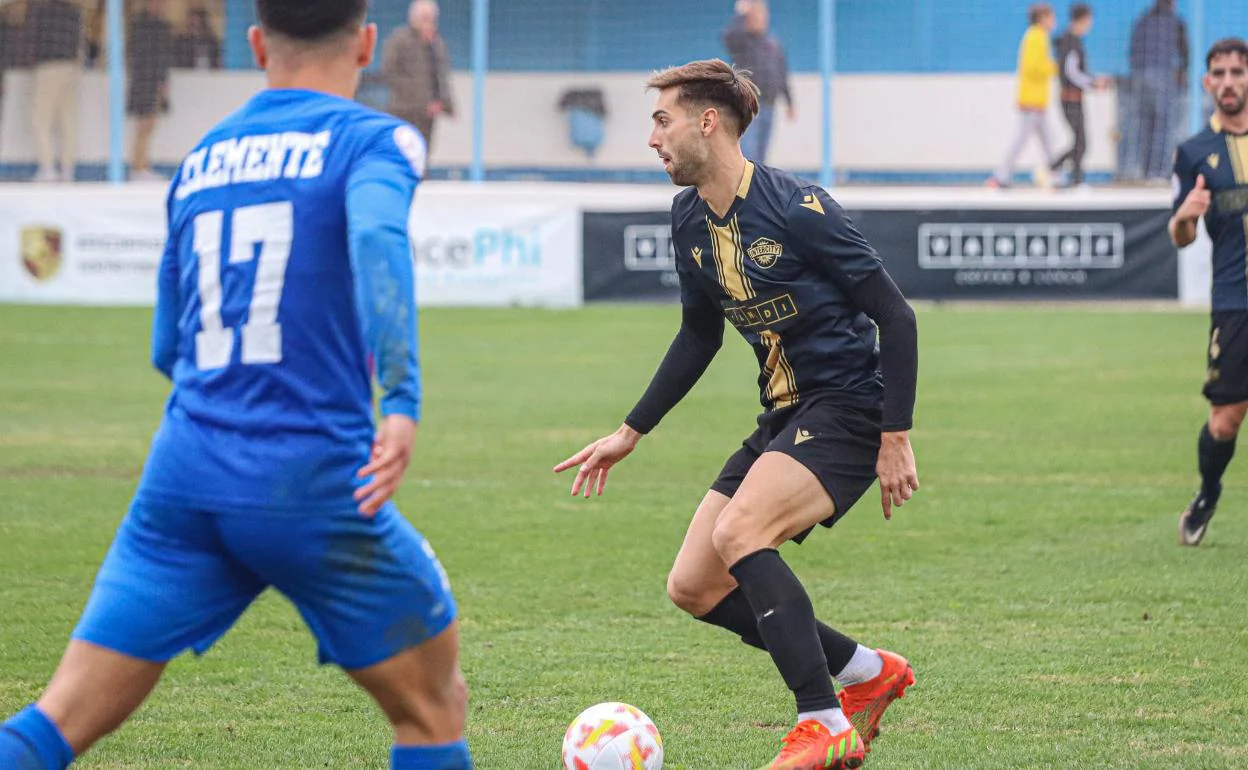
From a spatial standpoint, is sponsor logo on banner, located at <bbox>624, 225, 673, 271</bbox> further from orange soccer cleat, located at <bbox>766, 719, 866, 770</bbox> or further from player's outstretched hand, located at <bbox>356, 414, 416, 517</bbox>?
player's outstretched hand, located at <bbox>356, 414, 416, 517</bbox>

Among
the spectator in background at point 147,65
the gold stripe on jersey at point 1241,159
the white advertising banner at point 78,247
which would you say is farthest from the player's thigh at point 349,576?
the spectator in background at point 147,65

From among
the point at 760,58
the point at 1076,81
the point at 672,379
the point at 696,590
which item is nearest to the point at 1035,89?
the point at 1076,81

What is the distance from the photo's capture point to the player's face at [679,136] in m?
4.89

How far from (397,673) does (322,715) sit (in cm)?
215

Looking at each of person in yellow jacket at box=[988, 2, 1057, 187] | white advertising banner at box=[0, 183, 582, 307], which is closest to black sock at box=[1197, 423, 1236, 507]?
white advertising banner at box=[0, 183, 582, 307]

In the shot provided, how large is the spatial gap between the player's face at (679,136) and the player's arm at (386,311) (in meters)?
1.70

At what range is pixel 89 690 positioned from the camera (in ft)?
11.0

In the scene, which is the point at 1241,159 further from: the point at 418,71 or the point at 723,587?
the point at 418,71

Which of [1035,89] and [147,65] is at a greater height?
[147,65]

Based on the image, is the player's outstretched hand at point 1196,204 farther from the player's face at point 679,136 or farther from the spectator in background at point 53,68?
the spectator in background at point 53,68

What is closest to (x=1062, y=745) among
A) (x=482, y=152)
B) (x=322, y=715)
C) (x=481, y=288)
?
(x=322, y=715)

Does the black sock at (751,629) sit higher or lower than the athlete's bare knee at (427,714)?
lower

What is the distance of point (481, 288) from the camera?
21375 mm

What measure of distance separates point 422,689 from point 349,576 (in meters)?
0.29
